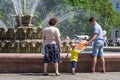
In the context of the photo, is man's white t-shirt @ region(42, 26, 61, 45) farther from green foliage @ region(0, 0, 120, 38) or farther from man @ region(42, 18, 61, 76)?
green foliage @ region(0, 0, 120, 38)

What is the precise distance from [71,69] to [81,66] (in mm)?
301

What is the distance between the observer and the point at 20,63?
12.4 meters

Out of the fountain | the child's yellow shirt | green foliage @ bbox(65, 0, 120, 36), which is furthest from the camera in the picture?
green foliage @ bbox(65, 0, 120, 36)

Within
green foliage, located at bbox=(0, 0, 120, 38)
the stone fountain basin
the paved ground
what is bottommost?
the paved ground

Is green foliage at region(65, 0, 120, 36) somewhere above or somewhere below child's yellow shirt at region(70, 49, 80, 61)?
above

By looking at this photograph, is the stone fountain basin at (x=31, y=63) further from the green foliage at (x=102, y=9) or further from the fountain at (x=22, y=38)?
the green foliage at (x=102, y=9)

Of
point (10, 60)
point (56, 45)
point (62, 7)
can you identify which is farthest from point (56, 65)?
point (62, 7)

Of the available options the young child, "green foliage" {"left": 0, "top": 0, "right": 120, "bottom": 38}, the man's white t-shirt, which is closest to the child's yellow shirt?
the young child

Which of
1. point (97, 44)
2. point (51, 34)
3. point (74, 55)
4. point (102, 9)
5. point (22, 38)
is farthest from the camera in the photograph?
point (102, 9)

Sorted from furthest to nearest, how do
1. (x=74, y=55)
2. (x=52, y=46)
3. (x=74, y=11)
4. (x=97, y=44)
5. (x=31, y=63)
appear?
(x=74, y=11) → (x=97, y=44) → (x=31, y=63) → (x=74, y=55) → (x=52, y=46)

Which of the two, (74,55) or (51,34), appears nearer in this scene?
(51,34)

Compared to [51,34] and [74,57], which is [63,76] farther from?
[51,34]

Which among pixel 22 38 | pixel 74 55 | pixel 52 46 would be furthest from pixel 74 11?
pixel 52 46

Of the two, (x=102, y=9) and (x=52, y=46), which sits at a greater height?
(x=102, y=9)
